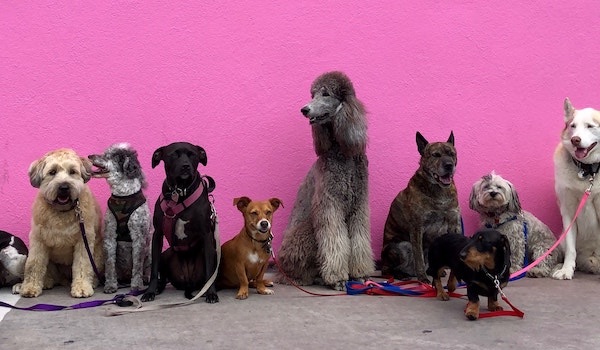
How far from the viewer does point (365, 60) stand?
5.53m

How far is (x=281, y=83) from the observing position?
5.38 m

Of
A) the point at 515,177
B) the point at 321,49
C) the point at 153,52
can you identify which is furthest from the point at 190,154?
the point at 515,177

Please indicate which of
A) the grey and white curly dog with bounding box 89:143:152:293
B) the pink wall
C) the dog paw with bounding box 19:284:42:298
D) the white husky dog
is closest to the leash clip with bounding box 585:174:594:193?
the white husky dog

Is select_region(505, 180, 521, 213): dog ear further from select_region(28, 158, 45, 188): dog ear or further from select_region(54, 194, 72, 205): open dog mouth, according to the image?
select_region(28, 158, 45, 188): dog ear

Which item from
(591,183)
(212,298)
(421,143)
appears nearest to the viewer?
(212,298)

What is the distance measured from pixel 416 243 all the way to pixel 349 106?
1.18 meters

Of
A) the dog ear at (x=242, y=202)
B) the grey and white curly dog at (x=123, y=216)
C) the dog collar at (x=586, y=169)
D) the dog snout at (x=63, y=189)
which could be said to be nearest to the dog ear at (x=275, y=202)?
the dog ear at (x=242, y=202)

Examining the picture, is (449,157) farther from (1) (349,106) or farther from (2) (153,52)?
(2) (153,52)

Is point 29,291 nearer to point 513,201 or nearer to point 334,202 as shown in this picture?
point 334,202

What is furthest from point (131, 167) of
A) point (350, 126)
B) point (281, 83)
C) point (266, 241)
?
point (350, 126)

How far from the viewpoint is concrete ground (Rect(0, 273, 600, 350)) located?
3.30m

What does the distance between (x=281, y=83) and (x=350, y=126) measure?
42.1 inches

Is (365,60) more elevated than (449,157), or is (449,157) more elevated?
(365,60)

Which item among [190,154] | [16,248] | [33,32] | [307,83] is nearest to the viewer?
[190,154]
